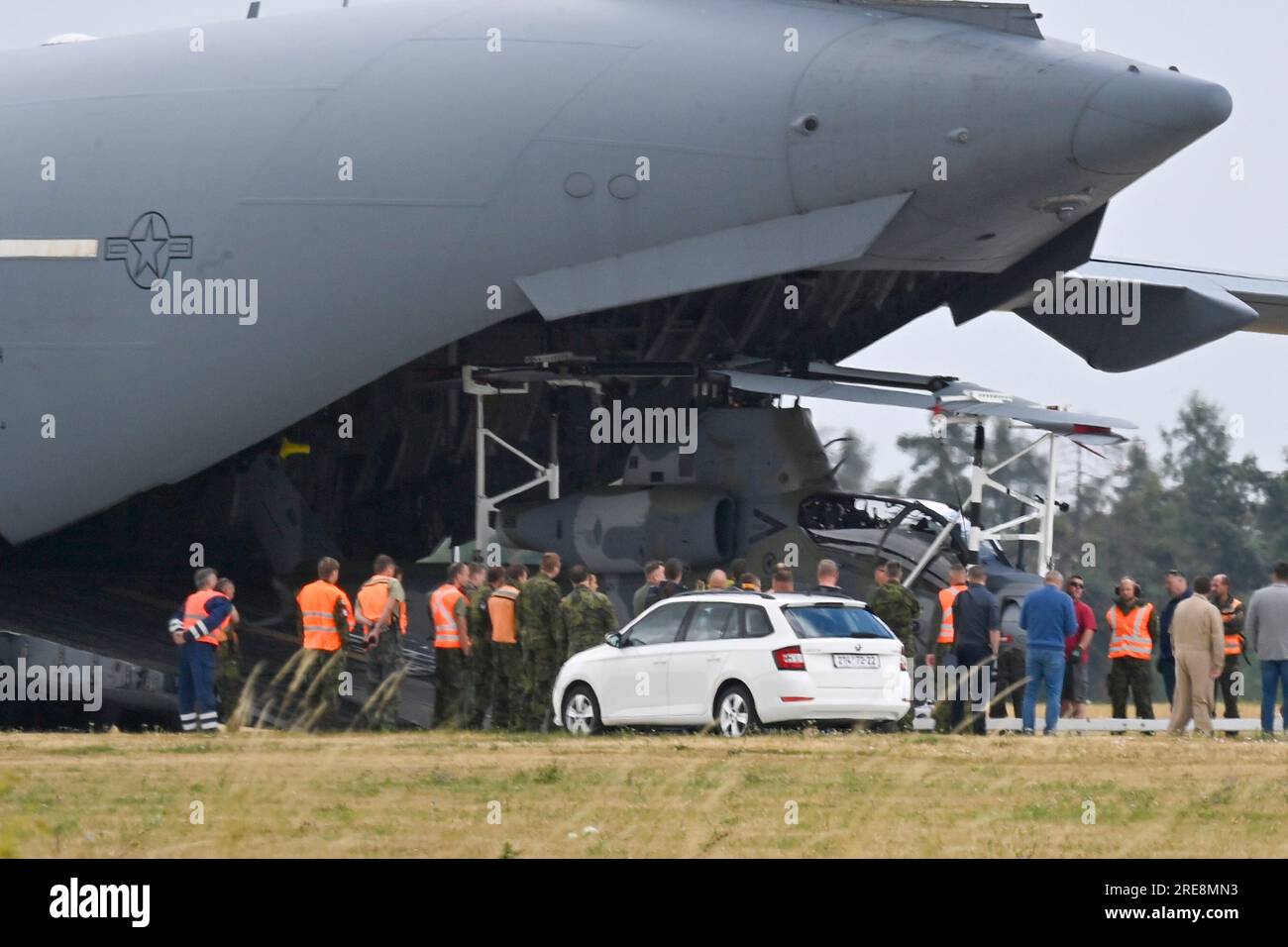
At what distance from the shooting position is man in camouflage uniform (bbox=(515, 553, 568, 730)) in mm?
19938

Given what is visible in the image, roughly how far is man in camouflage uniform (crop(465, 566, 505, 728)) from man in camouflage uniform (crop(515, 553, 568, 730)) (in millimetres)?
576

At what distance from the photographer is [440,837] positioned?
1180 cm

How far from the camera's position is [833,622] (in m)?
18.0

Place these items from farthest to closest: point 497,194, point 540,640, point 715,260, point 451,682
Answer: point 497,194 < point 715,260 < point 451,682 < point 540,640

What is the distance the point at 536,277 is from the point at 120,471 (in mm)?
5562

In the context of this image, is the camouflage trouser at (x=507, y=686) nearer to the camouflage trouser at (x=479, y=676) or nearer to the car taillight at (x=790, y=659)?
the camouflage trouser at (x=479, y=676)

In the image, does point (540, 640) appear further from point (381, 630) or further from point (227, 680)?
point (227, 680)

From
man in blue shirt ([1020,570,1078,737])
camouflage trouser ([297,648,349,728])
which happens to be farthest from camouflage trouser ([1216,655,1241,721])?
camouflage trouser ([297,648,349,728])

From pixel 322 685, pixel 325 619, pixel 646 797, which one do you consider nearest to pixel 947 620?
pixel 325 619

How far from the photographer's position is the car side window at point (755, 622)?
58.5ft

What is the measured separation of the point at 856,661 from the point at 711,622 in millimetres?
1394

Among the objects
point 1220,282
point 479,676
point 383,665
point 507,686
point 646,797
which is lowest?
point 646,797

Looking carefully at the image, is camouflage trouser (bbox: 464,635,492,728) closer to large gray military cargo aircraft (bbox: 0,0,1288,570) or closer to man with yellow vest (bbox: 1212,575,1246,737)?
large gray military cargo aircraft (bbox: 0,0,1288,570)
